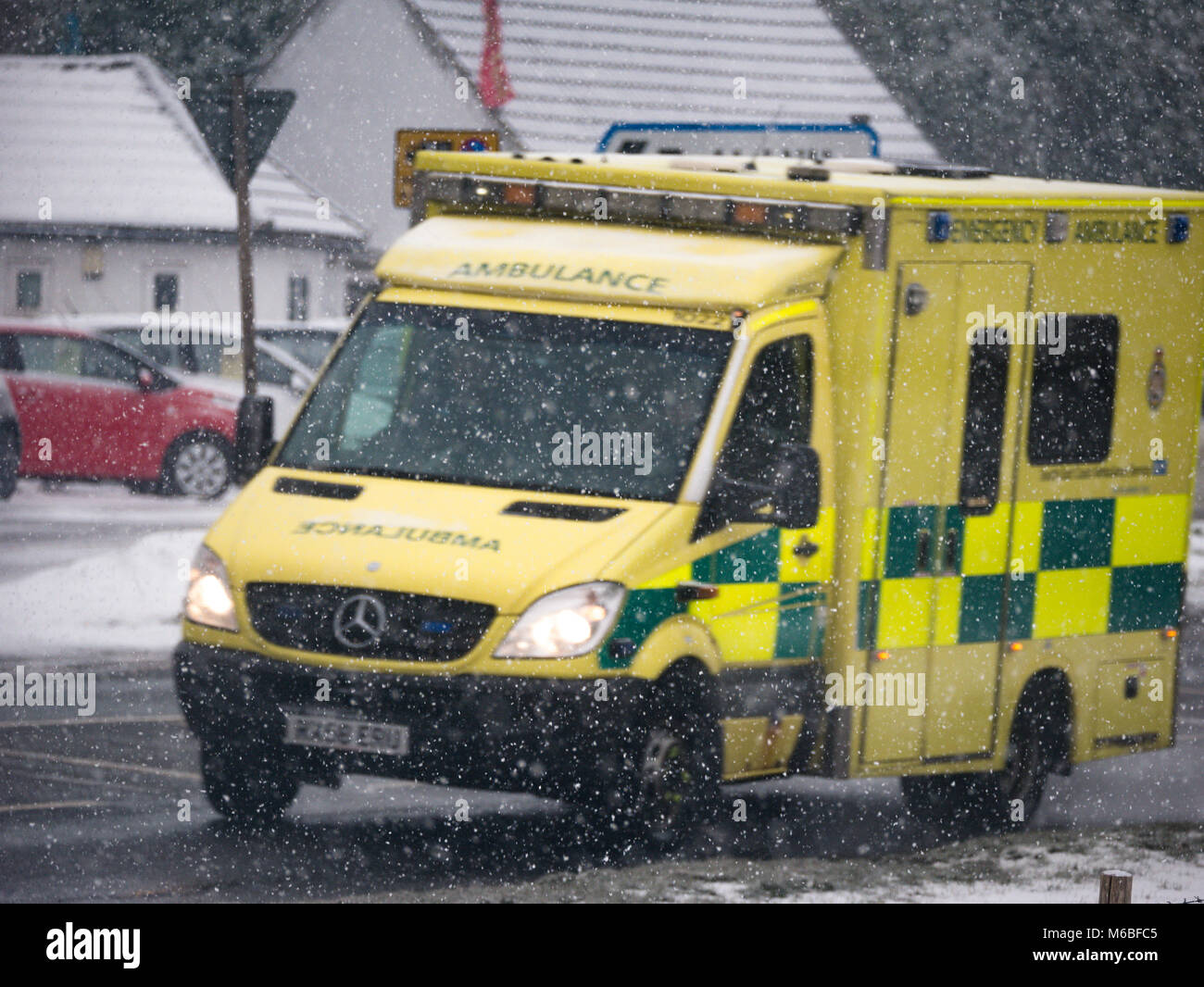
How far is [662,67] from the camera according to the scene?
123 ft

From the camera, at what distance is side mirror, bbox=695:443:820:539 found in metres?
9.66


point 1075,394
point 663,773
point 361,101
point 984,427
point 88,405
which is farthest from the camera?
point 361,101

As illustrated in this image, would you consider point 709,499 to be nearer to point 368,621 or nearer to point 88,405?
point 368,621

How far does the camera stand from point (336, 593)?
9.34m

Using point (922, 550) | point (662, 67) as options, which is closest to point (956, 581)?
point (922, 550)

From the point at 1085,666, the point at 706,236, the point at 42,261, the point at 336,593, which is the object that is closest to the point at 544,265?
the point at 706,236

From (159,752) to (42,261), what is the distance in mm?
28364

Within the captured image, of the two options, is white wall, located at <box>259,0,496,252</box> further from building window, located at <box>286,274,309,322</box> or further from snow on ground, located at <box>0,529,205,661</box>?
snow on ground, located at <box>0,529,205,661</box>

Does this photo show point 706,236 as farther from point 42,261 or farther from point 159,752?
point 42,261

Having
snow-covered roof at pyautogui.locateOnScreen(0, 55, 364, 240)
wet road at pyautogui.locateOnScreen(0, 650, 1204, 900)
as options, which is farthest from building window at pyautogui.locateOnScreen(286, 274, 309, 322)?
wet road at pyautogui.locateOnScreen(0, 650, 1204, 900)

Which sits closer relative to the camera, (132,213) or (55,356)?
(55,356)

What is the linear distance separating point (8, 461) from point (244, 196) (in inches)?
165

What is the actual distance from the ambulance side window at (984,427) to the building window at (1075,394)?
23 centimetres

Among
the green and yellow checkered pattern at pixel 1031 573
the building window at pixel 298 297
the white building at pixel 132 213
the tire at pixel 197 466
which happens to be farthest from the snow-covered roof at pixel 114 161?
the green and yellow checkered pattern at pixel 1031 573
